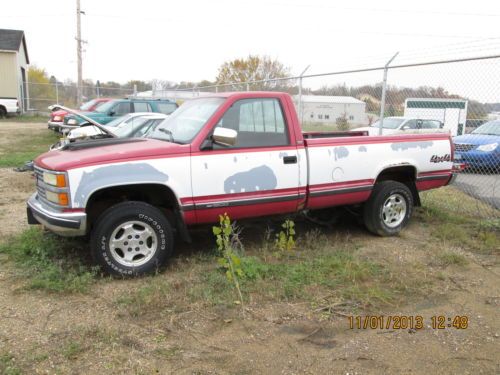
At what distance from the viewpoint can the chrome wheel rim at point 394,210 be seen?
5.96 metres

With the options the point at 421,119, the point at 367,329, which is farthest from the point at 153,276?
the point at 421,119

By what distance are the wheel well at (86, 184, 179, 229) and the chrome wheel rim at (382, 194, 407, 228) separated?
2.80m

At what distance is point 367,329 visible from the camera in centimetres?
364

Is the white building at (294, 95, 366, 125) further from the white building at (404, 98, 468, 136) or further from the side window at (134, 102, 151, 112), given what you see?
the side window at (134, 102, 151, 112)

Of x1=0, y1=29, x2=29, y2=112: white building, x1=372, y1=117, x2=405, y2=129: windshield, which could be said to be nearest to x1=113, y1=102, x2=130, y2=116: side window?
x1=372, y1=117, x2=405, y2=129: windshield

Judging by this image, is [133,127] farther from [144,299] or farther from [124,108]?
[124,108]

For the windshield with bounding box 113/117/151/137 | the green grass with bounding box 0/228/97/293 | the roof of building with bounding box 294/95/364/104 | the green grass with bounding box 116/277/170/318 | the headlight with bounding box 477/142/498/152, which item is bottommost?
the green grass with bounding box 116/277/170/318

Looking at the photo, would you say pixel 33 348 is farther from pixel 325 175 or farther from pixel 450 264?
pixel 450 264

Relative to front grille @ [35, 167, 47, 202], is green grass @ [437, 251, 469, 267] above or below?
below

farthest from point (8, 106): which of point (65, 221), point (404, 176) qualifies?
point (404, 176)

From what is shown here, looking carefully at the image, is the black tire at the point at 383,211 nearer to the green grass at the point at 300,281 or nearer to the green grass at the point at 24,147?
the green grass at the point at 300,281

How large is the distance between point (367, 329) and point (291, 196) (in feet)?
5.99

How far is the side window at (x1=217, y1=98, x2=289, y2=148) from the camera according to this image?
15.9ft

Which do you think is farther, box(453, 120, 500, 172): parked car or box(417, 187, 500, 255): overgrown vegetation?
box(453, 120, 500, 172): parked car
